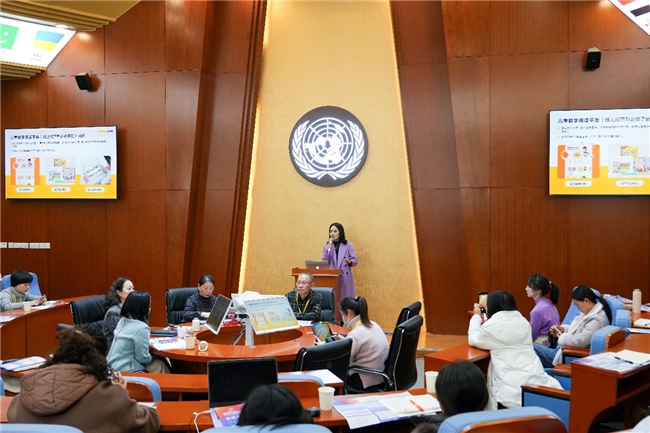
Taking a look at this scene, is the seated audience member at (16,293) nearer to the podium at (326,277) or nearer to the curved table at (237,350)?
the curved table at (237,350)

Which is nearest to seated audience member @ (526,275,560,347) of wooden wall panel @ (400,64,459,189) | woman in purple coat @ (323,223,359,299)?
wooden wall panel @ (400,64,459,189)

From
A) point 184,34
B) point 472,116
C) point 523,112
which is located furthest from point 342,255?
point 184,34

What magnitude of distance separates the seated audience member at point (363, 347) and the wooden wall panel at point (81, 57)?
19.9 feet

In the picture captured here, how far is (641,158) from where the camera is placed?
6.91m

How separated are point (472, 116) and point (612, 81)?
164cm

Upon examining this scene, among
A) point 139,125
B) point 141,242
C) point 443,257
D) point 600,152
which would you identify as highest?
point 139,125

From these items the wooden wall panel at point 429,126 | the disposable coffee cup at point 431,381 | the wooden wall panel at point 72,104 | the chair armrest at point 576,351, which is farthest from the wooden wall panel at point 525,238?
the wooden wall panel at point 72,104

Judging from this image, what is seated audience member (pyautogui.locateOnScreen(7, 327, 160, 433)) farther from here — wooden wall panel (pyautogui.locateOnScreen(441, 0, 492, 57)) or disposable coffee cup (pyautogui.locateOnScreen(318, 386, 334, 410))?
wooden wall panel (pyautogui.locateOnScreen(441, 0, 492, 57))

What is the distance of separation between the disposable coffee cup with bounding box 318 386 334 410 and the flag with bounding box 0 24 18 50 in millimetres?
7442

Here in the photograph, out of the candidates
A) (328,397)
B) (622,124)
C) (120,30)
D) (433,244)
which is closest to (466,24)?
(622,124)

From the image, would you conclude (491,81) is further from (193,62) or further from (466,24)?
(193,62)

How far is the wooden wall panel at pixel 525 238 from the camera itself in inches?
289

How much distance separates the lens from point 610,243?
7.20m

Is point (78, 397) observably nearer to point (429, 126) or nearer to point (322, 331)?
point (322, 331)
